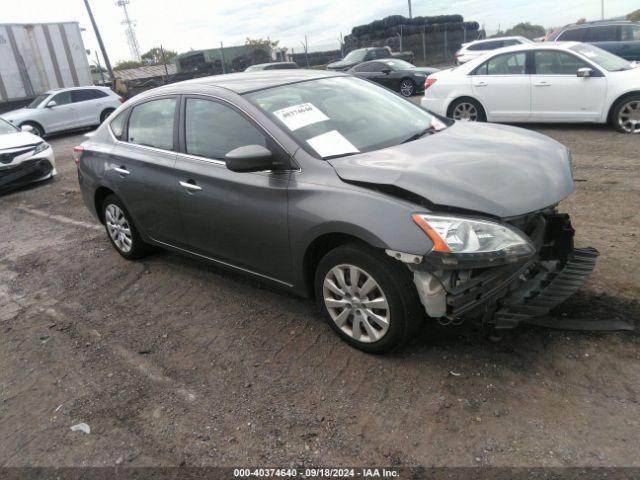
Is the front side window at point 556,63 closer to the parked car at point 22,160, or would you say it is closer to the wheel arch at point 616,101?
the wheel arch at point 616,101

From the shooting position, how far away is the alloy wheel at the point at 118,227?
4902mm

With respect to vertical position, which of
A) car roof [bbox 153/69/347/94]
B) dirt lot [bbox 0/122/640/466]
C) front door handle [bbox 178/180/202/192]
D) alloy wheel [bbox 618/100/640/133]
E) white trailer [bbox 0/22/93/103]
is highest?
white trailer [bbox 0/22/93/103]

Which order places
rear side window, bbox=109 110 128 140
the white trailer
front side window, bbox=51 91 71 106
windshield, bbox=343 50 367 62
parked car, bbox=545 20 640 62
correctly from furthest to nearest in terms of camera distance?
windshield, bbox=343 50 367 62 → the white trailer → front side window, bbox=51 91 71 106 → parked car, bbox=545 20 640 62 → rear side window, bbox=109 110 128 140

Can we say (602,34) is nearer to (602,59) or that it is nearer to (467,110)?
(602,59)

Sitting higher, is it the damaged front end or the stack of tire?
the stack of tire

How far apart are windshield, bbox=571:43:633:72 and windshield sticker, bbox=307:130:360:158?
665cm

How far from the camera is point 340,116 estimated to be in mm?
3635

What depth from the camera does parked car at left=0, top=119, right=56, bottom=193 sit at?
8.95 metres

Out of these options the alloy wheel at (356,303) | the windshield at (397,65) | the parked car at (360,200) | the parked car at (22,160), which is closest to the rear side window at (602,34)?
the windshield at (397,65)

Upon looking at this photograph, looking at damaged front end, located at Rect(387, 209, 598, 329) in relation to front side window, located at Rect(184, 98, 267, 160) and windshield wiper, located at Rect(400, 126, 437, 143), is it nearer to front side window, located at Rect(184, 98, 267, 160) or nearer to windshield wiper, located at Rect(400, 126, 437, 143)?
windshield wiper, located at Rect(400, 126, 437, 143)

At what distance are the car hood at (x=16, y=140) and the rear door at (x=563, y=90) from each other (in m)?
8.86

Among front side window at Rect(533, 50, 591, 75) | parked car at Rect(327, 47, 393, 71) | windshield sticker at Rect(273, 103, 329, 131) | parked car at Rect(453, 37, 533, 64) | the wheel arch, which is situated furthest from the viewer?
parked car at Rect(327, 47, 393, 71)

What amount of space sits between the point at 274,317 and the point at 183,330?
67 centimetres

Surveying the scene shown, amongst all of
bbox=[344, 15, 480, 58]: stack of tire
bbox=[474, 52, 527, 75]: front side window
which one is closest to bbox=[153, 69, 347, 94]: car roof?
bbox=[474, 52, 527, 75]: front side window
